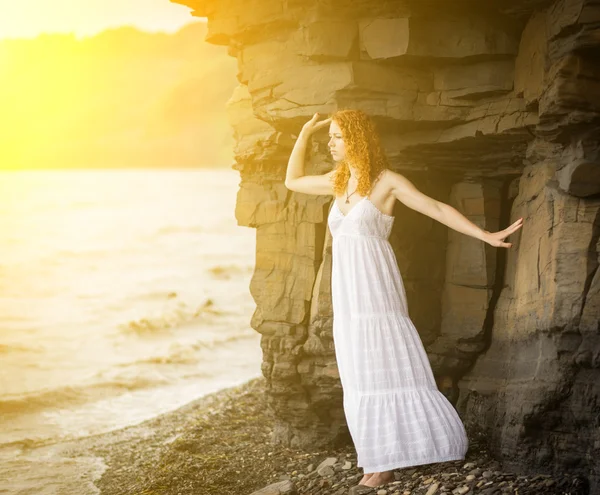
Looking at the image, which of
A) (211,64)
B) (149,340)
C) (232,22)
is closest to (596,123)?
(232,22)

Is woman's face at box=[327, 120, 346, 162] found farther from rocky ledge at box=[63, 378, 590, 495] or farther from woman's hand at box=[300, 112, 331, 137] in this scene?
rocky ledge at box=[63, 378, 590, 495]

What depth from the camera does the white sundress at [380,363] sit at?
6.17 metres

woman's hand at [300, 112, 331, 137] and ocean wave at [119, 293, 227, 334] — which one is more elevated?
woman's hand at [300, 112, 331, 137]

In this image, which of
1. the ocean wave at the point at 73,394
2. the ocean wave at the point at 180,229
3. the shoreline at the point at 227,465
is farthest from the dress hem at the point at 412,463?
the ocean wave at the point at 180,229

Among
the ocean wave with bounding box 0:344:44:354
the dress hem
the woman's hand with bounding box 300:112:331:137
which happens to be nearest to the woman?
the dress hem

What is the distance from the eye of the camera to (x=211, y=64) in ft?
78.0

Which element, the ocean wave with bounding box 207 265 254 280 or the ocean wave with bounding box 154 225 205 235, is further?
the ocean wave with bounding box 154 225 205 235

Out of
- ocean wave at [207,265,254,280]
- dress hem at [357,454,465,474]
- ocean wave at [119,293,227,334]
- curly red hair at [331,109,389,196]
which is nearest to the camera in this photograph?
dress hem at [357,454,465,474]

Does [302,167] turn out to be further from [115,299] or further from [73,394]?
[115,299]

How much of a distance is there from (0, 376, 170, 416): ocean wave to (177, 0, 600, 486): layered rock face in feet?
22.9

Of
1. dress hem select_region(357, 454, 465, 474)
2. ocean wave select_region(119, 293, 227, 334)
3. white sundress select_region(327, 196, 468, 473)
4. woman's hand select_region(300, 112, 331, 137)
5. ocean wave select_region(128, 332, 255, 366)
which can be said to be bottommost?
ocean wave select_region(128, 332, 255, 366)

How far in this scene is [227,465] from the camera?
8.45 meters

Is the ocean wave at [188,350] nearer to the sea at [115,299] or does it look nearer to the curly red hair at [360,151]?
the sea at [115,299]

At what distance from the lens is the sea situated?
14.5m
